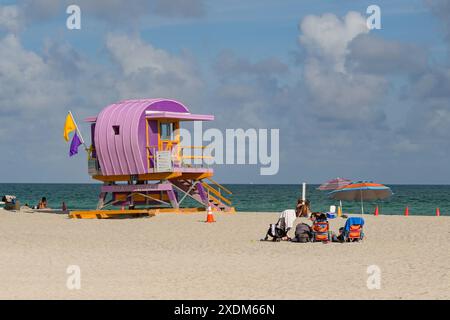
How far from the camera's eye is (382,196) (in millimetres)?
33094

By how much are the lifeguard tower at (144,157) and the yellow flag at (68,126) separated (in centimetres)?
136

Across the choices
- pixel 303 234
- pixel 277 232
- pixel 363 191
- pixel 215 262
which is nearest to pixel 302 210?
pixel 363 191

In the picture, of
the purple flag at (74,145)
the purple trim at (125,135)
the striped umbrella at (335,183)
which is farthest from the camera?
the purple flag at (74,145)

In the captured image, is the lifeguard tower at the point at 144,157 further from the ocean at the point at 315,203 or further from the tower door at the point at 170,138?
the ocean at the point at 315,203

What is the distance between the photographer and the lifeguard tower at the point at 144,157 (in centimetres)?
3488

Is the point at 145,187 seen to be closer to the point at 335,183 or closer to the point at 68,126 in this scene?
the point at 68,126

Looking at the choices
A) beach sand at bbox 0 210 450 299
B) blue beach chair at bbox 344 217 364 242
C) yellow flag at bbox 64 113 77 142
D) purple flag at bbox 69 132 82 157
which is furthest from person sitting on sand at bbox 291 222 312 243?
yellow flag at bbox 64 113 77 142

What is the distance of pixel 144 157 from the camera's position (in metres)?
35.1

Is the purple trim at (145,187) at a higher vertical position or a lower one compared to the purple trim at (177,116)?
lower

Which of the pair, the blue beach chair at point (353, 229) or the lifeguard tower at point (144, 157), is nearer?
the blue beach chair at point (353, 229)

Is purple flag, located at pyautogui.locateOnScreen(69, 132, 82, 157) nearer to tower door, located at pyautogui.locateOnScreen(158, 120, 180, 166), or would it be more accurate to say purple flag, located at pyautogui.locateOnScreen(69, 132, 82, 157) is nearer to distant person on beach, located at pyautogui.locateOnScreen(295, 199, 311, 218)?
tower door, located at pyautogui.locateOnScreen(158, 120, 180, 166)

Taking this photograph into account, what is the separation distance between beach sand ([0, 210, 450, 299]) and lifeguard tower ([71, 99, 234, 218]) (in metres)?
6.11

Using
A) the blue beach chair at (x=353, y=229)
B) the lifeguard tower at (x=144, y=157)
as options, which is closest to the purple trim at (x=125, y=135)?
the lifeguard tower at (x=144, y=157)

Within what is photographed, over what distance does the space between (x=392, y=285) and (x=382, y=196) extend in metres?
19.6
